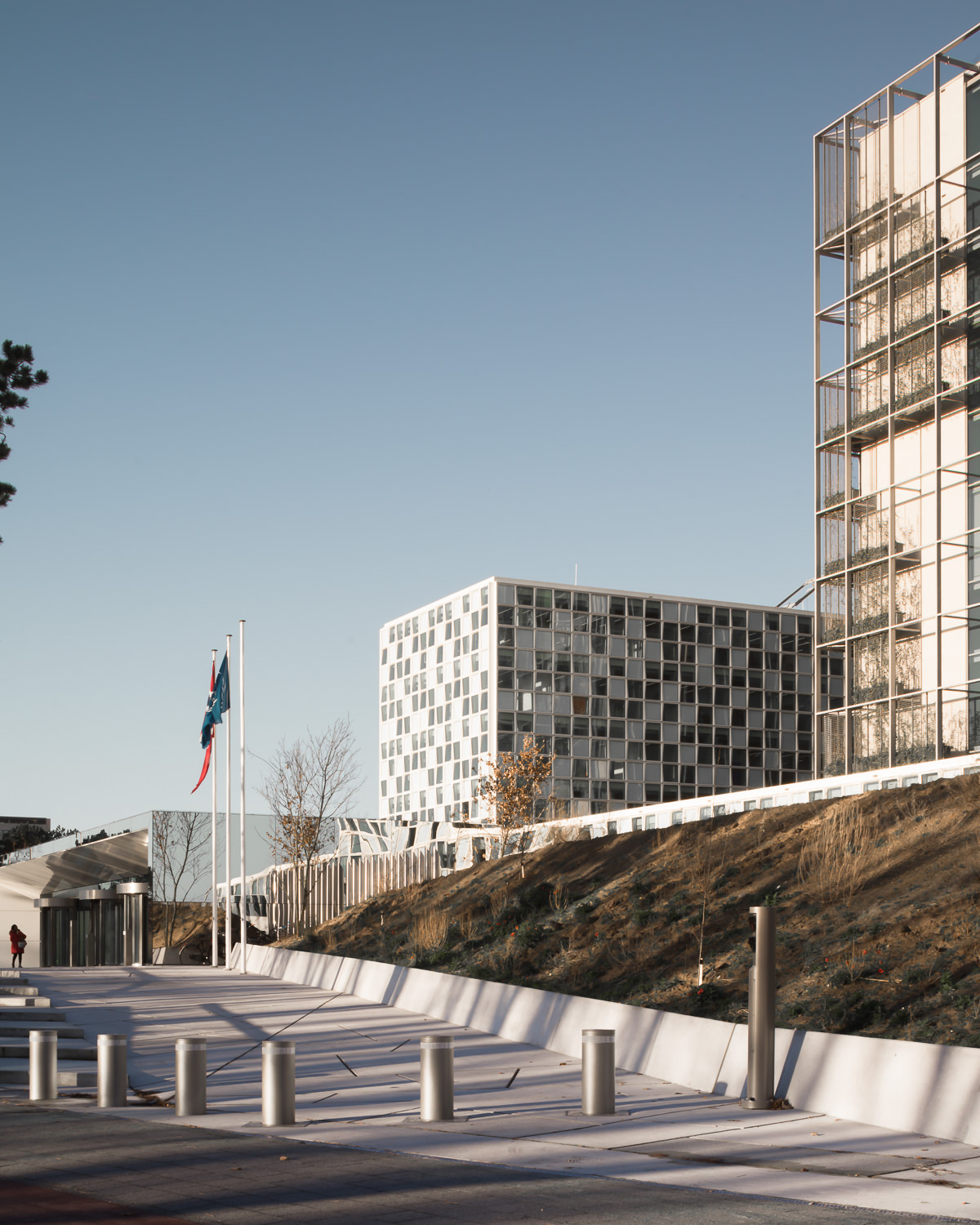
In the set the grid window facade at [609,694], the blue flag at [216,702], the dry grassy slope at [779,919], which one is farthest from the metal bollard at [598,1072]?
the grid window facade at [609,694]

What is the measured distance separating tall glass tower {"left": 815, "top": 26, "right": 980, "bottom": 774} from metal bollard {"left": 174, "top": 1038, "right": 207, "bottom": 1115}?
2675 cm

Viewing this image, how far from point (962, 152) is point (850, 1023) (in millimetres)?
31289

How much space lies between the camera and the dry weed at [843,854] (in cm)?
1761

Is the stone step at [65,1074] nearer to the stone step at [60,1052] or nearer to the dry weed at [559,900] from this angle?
the stone step at [60,1052]

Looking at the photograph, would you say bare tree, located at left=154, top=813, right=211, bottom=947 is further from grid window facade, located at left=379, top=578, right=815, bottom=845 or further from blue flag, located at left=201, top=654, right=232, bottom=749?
grid window facade, located at left=379, top=578, right=815, bottom=845

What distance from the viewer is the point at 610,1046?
11953mm

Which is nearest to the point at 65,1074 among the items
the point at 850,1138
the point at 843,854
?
the point at 850,1138

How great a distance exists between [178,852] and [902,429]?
27.5 metres

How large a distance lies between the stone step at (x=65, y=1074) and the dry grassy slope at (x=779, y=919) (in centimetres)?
603

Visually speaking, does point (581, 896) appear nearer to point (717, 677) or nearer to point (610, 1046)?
point (610, 1046)

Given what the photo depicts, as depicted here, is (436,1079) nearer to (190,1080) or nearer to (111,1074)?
(190,1080)

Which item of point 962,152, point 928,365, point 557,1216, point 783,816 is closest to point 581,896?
point 783,816

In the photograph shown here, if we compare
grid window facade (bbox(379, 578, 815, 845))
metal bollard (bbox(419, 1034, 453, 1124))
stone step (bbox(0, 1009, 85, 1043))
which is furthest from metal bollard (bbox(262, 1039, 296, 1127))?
grid window facade (bbox(379, 578, 815, 845))

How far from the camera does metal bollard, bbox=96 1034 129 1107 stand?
1326cm
